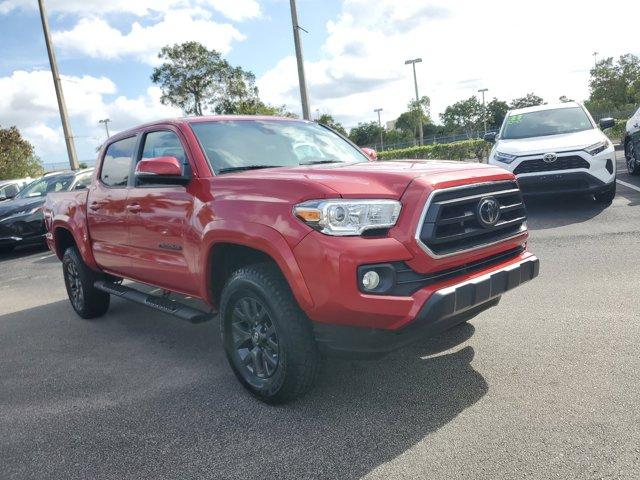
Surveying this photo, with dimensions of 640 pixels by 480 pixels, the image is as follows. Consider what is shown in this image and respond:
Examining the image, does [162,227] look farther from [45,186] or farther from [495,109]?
[495,109]

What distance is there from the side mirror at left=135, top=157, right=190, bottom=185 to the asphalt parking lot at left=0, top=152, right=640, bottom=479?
1.42 m

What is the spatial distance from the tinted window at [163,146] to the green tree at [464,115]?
278ft

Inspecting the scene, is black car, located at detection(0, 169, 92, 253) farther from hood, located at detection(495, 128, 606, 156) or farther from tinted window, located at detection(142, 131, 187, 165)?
hood, located at detection(495, 128, 606, 156)

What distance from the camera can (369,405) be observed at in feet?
10.3

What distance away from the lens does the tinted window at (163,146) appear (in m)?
3.97

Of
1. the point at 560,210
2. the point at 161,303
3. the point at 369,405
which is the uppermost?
the point at 161,303

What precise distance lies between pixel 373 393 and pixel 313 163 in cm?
175

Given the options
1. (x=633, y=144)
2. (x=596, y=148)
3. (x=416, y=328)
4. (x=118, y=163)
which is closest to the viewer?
(x=416, y=328)

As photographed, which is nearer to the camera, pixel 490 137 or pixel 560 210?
pixel 560 210

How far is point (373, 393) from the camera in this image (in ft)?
10.8

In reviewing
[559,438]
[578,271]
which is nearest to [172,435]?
[559,438]

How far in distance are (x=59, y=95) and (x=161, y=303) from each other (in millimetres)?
15533

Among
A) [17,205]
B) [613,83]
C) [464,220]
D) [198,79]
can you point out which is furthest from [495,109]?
[464,220]

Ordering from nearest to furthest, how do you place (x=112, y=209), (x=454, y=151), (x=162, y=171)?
(x=162, y=171)
(x=112, y=209)
(x=454, y=151)
